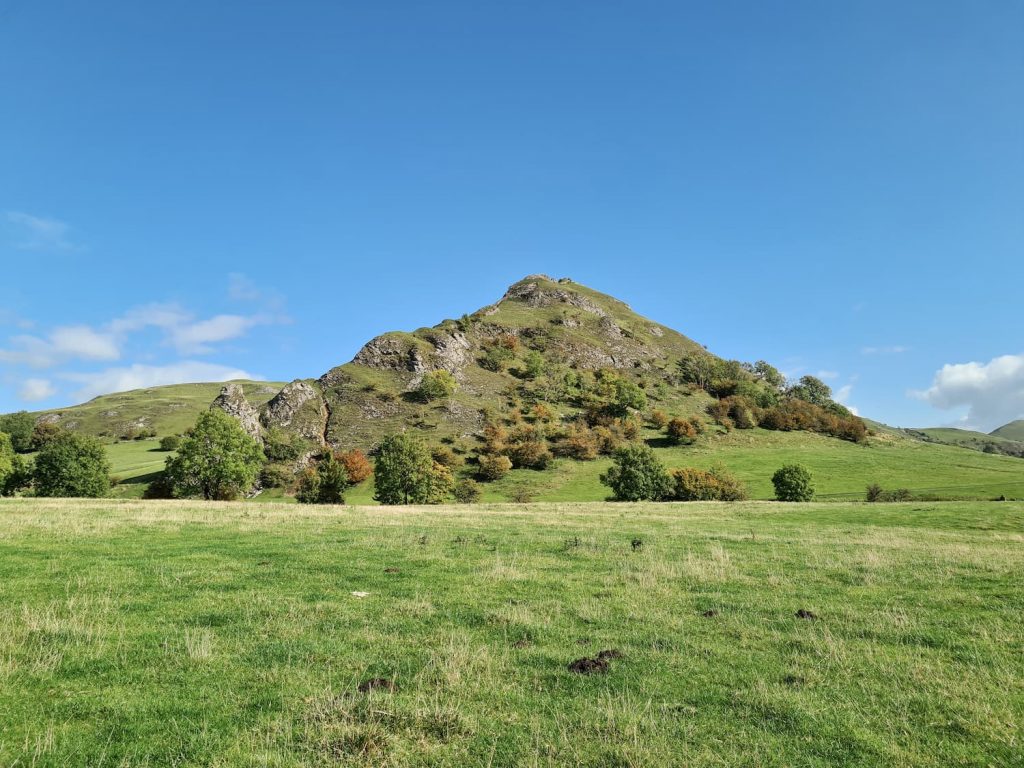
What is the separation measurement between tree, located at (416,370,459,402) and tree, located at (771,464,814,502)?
92765 mm

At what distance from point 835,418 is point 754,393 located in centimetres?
2757

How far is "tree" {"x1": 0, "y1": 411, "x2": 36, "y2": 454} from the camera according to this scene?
15662cm

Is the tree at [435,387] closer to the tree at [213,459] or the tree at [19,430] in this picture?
the tree at [213,459]

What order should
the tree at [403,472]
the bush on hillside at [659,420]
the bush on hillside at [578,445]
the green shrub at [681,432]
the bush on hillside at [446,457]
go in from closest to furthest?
the tree at [403,472], the bush on hillside at [446,457], the bush on hillside at [578,445], the green shrub at [681,432], the bush on hillside at [659,420]

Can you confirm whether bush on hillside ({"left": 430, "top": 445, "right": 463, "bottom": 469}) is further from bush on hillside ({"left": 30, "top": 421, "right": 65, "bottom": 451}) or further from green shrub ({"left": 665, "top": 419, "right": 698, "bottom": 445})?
bush on hillside ({"left": 30, "top": 421, "right": 65, "bottom": 451})

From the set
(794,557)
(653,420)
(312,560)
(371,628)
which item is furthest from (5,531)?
(653,420)

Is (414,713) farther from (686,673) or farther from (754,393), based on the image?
(754,393)

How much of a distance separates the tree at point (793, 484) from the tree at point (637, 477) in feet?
61.1

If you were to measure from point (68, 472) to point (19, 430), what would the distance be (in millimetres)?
103509

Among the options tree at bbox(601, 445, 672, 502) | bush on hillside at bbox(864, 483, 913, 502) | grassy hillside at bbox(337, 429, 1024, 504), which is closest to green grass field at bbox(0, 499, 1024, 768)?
tree at bbox(601, 445, 672, 502)

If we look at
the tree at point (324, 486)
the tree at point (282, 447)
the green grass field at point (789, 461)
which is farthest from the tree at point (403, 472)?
the tree at point (282, 447)

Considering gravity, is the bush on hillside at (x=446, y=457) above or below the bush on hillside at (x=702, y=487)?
above

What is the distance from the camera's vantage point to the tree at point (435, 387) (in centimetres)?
15838

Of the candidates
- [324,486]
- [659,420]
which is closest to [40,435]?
[324,486]
